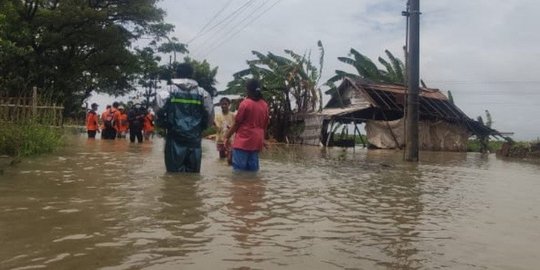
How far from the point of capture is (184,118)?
7582 mm

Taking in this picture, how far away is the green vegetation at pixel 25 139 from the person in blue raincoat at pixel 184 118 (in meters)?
3.12

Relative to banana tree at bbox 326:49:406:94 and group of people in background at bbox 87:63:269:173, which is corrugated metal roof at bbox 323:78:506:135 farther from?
group of people in background at bbox 87:63:269:173

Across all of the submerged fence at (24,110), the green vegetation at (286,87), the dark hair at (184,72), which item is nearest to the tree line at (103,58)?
the green vegetation at (286,87)

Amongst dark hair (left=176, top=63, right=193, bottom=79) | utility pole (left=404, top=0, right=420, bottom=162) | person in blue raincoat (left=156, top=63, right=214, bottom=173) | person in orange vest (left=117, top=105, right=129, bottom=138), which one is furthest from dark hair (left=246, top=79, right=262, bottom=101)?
person in orange vest (left=117, top=105, right=129, bottom=138)

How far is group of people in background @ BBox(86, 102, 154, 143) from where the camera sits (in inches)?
763

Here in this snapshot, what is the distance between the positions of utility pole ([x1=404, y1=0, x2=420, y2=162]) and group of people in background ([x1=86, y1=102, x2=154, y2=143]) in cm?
946

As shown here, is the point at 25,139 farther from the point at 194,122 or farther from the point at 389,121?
the point at 389,121

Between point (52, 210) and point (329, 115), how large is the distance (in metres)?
20.9

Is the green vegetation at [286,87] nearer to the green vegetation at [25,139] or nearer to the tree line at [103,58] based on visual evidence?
the tree line at [103,58]

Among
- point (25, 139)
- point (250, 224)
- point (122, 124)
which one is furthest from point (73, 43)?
point (250, 224)

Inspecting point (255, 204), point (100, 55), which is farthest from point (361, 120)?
point (255, 204)

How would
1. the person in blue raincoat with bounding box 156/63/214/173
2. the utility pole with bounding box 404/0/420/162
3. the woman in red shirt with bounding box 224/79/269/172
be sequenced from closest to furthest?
the person in blue raincoat with bounding box 156/63/214/173 < the woman in red shirt with bounding box 224/79/269/172 < the utility pole with bounding box 404/0/420/162

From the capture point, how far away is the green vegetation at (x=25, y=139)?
9578mm

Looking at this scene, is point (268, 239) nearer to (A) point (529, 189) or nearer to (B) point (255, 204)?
(B) point (255, 204)
